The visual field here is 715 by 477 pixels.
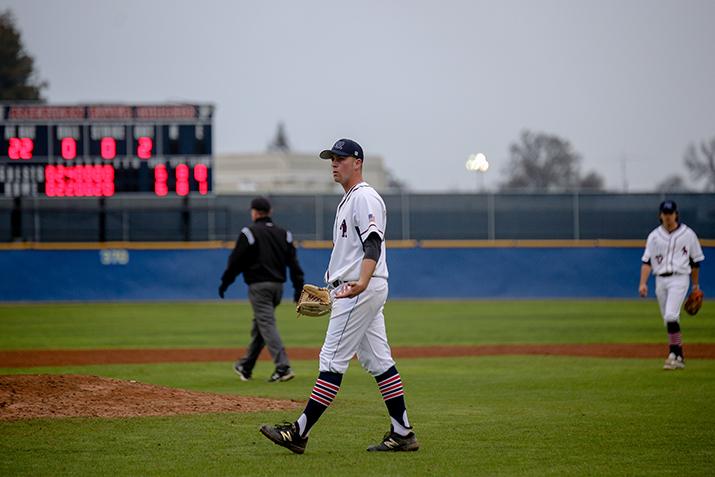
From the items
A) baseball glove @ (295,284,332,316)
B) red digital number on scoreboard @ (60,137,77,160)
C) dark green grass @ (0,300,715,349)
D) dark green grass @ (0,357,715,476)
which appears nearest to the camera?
dark green grass @ (0,357,715,476)

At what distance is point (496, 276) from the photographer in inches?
1337

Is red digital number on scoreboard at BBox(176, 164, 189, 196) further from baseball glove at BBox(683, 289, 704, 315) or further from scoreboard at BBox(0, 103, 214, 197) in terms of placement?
baseball glove at BBox(683, 289, 704, 315)

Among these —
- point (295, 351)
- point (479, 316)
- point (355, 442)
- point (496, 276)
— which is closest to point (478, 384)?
point (355, 442)

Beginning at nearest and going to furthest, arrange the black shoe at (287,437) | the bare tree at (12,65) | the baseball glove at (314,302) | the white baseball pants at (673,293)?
the black shoe at (287,437) → the baseball glove at (314,302) → the white baseball pants at (673,293) → the bare tree at (12,65)

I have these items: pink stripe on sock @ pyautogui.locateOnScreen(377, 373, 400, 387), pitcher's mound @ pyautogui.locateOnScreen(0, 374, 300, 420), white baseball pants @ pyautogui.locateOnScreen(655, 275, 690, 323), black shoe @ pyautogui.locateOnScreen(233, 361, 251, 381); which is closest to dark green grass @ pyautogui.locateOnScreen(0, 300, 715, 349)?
white baseball pants @ pyautogui.locateOnScreen(655, 275, 690, 323)

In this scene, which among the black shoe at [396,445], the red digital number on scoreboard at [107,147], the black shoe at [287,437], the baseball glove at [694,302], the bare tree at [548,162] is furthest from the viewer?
the bare tree at [548,162]

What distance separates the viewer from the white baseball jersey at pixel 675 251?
1315 centimetres

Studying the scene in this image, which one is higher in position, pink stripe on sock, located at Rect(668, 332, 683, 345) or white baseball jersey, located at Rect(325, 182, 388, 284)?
white baseball jersey, located at Rect(325, 182, 388, 284)

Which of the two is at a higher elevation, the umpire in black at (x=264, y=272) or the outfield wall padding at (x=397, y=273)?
the umpire in black at (x=264, y=272)

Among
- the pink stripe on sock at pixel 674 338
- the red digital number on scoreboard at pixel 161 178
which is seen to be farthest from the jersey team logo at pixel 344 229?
the red digital number on scoreboard at pixel 161 178

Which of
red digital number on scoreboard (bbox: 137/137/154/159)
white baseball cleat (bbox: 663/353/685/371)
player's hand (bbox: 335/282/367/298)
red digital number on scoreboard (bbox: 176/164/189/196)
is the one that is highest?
red digital number on scoreboard (bbox: 137/137/154/159)

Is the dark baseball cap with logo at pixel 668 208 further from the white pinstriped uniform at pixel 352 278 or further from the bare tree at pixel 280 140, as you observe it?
the bare tree at pixel 280 140

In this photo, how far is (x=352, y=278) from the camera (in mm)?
7160

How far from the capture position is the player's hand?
6.91 m
